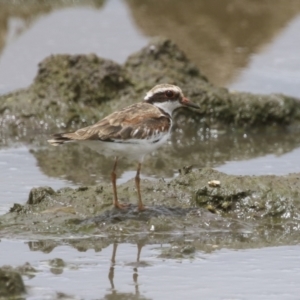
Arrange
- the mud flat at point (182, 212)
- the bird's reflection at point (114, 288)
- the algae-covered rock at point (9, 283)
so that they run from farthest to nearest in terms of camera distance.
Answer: the mud flat at point (182, 212), the bird's reflection at point (114, 288), the algae-covered rock at point (9, 283)

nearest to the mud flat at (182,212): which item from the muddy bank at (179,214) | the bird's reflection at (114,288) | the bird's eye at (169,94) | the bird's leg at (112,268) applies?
the muddy bank at (179,214)

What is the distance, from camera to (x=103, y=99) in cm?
1273

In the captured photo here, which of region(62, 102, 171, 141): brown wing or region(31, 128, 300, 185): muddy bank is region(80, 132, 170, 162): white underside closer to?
region(62, 102, 171, 141): brown wing

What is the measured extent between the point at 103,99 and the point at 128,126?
4656mm

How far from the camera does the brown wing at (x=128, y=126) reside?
796 cm

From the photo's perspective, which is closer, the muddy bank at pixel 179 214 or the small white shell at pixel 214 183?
the muddy bank at pixel 179 214

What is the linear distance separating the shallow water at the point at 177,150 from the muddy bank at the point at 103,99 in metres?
0.39

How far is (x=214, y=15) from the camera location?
60.3 ft

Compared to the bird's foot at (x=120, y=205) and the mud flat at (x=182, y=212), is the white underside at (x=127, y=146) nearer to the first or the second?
the bird's foot at (x=120, y=205)

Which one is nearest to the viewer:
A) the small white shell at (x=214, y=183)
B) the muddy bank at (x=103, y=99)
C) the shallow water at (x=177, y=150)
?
the shallow water at (x=177, y=150)

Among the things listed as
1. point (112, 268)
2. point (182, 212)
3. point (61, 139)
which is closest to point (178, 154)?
point (182, 212)

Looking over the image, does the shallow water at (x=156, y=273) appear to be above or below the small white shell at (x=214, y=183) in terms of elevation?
below

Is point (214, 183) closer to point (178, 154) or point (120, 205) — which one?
point (120, 205)

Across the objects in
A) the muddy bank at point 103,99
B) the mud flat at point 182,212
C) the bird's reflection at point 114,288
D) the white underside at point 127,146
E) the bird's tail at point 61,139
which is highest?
the muddy bank at point 103,99
